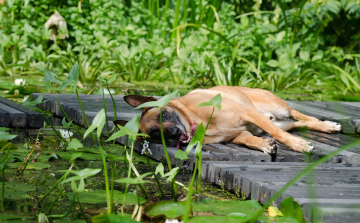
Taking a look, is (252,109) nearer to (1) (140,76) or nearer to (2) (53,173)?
(2) (53,173)

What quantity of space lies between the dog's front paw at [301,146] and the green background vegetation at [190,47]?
3.32 metres

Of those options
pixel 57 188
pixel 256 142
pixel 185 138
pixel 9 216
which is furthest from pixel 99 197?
pixel 256 142

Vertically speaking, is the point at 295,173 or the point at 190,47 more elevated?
the point at 190,47

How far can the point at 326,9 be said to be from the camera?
9.02m

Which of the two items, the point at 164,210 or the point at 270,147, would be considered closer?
the point at 164,210

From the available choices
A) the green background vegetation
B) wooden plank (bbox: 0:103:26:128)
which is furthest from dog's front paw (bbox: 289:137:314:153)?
the green background vegetation

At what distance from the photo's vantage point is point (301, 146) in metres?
3.56

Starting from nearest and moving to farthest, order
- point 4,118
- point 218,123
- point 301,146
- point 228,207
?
point 228,207, point 301,146, point 218,123, point 4,118

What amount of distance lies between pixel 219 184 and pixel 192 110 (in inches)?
44.2

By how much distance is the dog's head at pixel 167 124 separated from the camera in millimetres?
3582

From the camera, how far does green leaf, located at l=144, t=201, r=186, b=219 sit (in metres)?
2.14

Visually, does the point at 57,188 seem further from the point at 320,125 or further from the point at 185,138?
the point at 320,125

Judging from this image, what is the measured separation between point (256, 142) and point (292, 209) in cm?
146

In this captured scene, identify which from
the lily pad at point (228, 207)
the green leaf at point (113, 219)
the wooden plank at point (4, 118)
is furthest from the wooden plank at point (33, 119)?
the green leaf at point (113, 219)
